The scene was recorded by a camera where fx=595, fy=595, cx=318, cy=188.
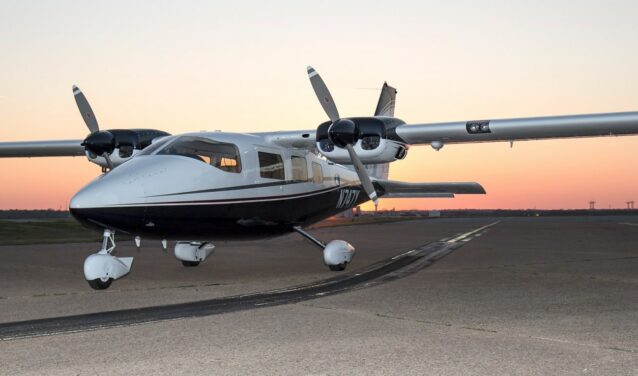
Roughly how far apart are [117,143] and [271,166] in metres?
5.03

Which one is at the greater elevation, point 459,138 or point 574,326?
point 459,138

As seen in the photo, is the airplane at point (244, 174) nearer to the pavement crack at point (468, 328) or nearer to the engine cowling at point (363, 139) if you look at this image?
the engine cowling at point (363, 139)

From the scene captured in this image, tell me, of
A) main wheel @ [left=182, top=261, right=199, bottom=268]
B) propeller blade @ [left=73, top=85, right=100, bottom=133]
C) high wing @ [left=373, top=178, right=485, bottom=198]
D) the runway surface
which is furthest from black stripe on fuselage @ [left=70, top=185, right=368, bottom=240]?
propeller blade @ [left=73, top=85, right=100, bottom=133]

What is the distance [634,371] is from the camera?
15.2ft

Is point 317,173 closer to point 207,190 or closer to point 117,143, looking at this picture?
point 207,190

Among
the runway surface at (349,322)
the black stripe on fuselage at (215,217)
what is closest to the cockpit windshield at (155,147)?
the black stripe on fuselage at (215,217)

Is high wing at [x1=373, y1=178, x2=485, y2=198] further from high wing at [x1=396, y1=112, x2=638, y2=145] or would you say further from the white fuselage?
the white fuselage

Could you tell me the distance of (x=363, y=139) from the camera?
15.0 m

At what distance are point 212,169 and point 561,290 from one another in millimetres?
6615

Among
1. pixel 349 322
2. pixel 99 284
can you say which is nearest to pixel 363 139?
pixel 99 284

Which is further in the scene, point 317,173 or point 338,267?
point 317,173

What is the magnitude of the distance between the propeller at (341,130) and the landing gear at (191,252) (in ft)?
13.7

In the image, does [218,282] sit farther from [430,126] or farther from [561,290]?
[430,126]

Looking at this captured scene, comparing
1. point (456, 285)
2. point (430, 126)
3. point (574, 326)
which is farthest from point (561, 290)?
point (430, 126)
